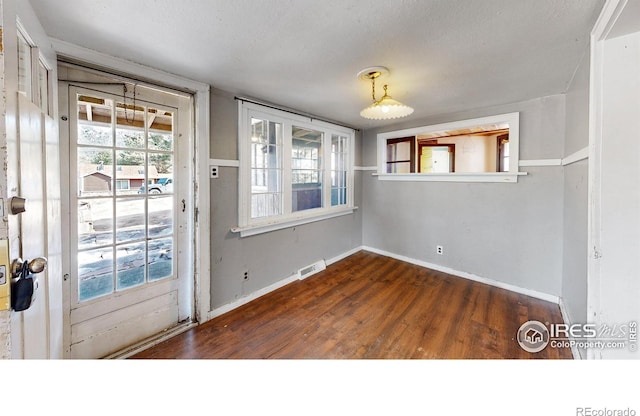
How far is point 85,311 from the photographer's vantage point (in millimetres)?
1604

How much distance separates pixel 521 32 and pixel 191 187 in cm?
247

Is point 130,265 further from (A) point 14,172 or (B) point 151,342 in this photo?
(A) point 14,172

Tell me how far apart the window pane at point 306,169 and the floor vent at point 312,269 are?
0.78 m

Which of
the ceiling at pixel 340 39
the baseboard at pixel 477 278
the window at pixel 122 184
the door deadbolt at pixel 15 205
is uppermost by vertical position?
the ceiling at pixel 340 39

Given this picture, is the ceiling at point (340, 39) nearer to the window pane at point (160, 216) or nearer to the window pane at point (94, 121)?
the window pane at point (94, 121)

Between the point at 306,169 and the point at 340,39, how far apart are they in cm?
187

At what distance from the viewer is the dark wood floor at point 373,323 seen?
175 cm

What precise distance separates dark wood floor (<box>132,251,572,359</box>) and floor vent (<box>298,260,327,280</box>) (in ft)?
0.35

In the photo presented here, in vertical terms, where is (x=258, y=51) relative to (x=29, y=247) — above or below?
above

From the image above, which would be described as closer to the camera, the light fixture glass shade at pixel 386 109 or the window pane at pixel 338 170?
the light fixture glass shade at pixel 386 109
